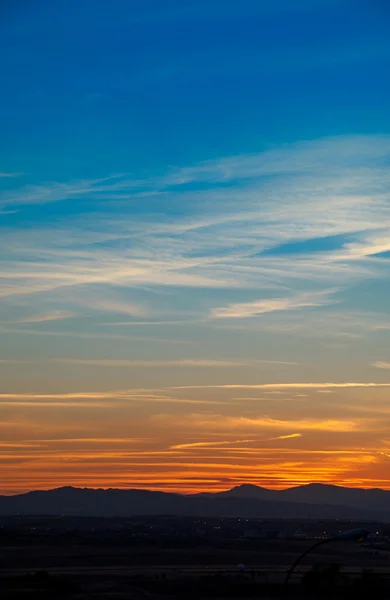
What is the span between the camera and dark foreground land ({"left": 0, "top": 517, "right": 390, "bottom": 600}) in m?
74.2

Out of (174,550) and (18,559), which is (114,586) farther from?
(174,550)

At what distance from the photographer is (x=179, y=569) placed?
9894 centimetres

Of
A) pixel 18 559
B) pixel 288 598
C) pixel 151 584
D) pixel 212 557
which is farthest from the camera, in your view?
pixel 212 557

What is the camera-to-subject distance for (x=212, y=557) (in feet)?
398

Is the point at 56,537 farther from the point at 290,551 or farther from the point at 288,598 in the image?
the point at 288,598

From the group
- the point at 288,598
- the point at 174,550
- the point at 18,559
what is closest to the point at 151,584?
the point at 288,598

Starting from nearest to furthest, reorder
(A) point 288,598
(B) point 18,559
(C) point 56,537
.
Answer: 1. (A) point 288,598
2. (B) point 18,559
3. (C) point 56,537

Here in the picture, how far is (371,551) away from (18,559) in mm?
61181

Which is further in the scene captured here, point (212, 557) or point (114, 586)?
point (212, 557)

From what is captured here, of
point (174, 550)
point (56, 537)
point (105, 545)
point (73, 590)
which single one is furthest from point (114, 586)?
point (56, 537)

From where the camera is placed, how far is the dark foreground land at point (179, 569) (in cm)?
7425

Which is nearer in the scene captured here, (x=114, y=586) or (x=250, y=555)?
(x=114, y=586)

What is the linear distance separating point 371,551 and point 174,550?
110ft

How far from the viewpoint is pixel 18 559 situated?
10906 cm
